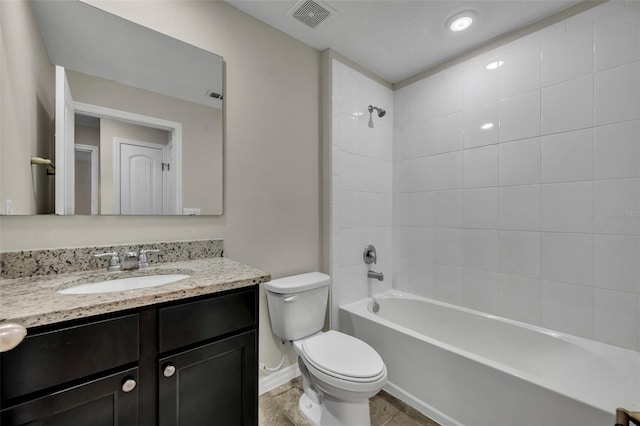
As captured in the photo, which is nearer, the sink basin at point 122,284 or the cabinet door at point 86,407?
the cabinet door at point 86,407

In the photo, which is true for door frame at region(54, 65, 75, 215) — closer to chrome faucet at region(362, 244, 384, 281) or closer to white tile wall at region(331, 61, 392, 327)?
white tile wall at region(331, 61, 392, 327)

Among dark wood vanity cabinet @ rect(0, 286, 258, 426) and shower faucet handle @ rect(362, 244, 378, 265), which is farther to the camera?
shower faucet handle @ rect(362, 244, 378, 265)

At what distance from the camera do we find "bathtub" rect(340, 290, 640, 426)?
116 centimetres

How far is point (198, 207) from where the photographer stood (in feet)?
4.96

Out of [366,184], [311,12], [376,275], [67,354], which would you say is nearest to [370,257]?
[376,275]

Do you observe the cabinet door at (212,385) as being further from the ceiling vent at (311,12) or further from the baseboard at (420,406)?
the ceiling vent at (311,12)

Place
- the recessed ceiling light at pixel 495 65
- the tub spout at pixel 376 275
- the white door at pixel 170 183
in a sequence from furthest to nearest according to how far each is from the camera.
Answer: the tub spout at pixel 376 275 → the recessed ceiling light at pixel 495 65 → the white door at pixel 170 183

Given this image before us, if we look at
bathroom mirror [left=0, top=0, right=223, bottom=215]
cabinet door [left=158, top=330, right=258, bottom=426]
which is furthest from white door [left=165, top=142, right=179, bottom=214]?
cabinet door [left=158, top=330, right=258, bottom=426]

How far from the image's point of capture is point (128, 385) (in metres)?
0.83

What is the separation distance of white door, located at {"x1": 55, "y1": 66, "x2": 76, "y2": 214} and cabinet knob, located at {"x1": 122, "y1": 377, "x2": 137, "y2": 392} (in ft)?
2.60

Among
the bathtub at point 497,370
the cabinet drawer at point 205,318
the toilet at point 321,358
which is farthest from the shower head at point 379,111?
the cabinet drawer at point 205,318

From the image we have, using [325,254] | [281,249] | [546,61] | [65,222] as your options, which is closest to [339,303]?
[325,254]

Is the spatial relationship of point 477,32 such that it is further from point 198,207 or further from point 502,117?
point 198,207

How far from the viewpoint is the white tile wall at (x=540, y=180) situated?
4.89 feet
